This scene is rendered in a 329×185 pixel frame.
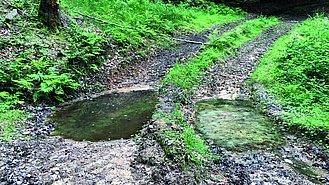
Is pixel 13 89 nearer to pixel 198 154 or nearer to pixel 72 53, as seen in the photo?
pixel 72 53

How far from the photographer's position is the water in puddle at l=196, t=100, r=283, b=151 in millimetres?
6836

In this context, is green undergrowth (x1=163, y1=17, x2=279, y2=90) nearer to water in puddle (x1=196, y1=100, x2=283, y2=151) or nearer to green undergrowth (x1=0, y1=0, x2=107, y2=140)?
water in puddle (x1=196, y1=100, x2=283, y2=151)

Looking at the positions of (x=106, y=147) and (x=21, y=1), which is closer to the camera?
(x=106, y=147)

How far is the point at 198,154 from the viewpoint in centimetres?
607

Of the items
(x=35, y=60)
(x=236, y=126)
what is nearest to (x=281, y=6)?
(x=236, y=126)

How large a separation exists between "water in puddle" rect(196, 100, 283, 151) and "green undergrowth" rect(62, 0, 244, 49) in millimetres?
5754

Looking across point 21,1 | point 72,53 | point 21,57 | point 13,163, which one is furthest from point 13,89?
point 21,1

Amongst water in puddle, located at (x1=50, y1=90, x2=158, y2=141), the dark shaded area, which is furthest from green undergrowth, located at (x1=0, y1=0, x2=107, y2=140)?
the dark shaded area

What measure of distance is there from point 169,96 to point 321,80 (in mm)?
5062

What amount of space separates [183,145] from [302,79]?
20.7ft

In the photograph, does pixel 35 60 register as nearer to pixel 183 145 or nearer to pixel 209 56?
pixel 183 145

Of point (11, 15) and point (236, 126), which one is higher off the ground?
point (11, 15)

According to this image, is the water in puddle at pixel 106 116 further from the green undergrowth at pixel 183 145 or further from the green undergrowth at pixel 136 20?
the green undergrowth at pixel 136 20

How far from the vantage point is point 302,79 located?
10273 millimetres
